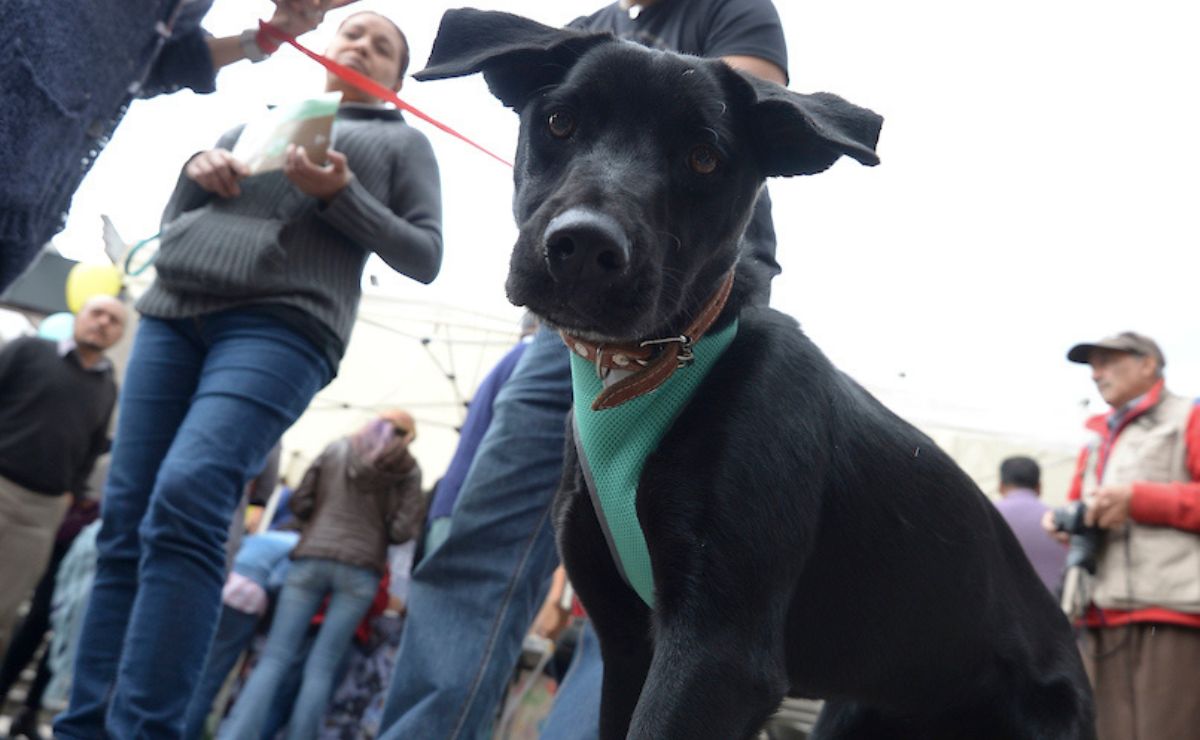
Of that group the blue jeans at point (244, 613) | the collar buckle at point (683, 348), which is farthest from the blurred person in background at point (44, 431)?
the collar buckle at point (683, 348)

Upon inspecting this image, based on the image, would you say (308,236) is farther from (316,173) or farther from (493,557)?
(493,557)

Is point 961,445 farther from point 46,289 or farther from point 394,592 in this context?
point 46,289

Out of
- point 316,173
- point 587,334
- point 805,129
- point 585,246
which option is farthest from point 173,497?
point 805,129

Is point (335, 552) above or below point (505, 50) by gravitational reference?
below

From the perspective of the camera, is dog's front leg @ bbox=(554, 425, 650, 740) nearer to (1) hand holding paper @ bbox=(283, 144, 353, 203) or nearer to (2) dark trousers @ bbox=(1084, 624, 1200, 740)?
(1) hand holding paper @ bbox=(283, 144, 353, 203)

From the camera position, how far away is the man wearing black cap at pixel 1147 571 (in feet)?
13.4

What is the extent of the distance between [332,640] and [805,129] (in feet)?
15.1

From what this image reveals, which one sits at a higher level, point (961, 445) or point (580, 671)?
point (961, 445)

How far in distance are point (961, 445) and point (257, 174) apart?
21.9ft

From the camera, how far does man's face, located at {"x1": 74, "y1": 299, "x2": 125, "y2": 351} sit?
5934 millimetres

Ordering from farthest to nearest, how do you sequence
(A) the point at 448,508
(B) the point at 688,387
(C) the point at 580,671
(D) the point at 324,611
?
(D) the point at 324,611, (A) the point at 448,508, (C) the point at 580,671, (B) the point at 688,387

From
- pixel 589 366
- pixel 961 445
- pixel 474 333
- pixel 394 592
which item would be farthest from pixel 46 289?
pixel 589 366

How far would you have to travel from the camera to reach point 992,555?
223cm

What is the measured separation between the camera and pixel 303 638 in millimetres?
5910
